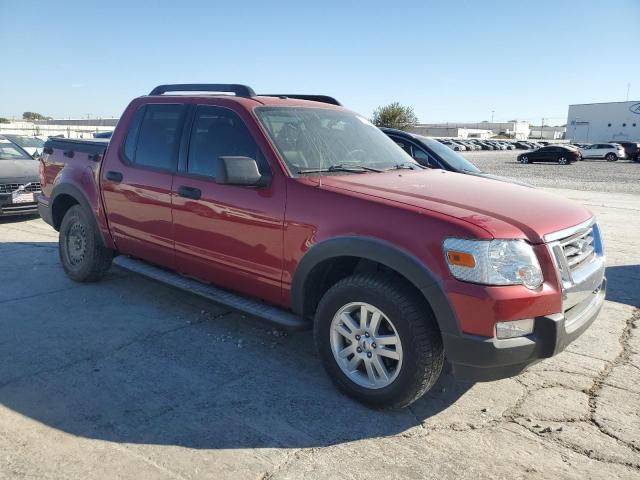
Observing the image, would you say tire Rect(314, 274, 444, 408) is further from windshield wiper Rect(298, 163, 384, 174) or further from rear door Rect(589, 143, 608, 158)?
rear door Rect(589, 143, 608, 158)

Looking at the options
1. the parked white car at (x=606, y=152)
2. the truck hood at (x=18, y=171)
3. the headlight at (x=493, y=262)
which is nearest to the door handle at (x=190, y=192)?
the headlight at (x=493, y=262)

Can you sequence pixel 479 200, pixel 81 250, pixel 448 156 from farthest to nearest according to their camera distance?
pixel 448 156 < pixel 81 250 < pixel 479 200

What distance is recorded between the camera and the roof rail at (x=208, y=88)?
14.5ft

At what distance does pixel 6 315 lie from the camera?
4746mm

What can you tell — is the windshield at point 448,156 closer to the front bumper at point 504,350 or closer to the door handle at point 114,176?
the door handle at point 114,176

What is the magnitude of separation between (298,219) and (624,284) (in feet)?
14.8

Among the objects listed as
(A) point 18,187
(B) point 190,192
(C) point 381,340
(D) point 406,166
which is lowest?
(C) point 381,340

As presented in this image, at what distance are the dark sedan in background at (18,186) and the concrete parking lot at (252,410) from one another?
4.74 meters

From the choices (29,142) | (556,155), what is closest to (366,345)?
(29,142)

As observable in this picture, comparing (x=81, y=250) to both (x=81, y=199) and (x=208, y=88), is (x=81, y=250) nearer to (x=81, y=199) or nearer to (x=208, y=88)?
(x=81, y=199)

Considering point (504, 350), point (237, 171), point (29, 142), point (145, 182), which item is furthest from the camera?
point (29, 142)

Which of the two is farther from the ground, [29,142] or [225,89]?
[225,89]

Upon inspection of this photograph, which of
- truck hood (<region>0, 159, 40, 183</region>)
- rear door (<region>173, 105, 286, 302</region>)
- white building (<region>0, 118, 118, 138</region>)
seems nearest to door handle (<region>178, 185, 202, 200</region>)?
rear door (<region>173, 105, 286, 302</region>)

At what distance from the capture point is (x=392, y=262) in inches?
120
